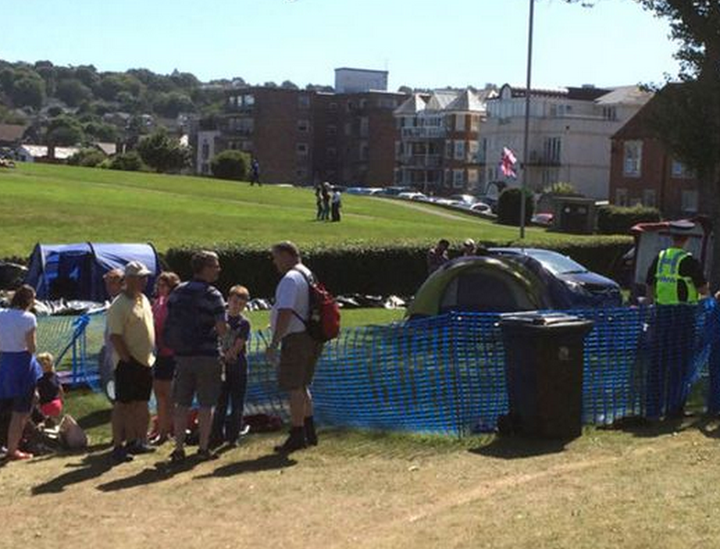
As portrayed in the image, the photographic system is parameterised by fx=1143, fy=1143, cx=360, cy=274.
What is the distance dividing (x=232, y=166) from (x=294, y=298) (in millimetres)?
74877

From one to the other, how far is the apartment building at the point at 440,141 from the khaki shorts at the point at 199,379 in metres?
97.8

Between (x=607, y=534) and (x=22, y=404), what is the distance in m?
5.93

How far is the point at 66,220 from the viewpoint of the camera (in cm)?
3550

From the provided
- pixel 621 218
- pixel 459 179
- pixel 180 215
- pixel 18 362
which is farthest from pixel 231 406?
pixel 459 179

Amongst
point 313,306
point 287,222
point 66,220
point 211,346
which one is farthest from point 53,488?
point 287,222

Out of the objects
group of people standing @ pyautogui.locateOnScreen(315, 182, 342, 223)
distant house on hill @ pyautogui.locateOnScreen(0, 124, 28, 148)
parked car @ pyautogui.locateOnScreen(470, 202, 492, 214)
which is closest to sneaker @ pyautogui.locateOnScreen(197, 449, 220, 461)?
group of people standing @ pyautogui.locateOnScreen(315, 182, 342, 223)

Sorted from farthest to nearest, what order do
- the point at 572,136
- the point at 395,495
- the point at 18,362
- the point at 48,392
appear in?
the point at 572,136 → the point at 48,392 → the point at 18,362 → the point at 395,495

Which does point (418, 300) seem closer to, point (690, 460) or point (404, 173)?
point (690, 460)

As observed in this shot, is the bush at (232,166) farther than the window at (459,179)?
No

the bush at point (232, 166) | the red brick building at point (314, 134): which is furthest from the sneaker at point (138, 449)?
the red brick building at point (314, 134)

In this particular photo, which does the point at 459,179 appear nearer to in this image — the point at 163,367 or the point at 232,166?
the point at 232,166

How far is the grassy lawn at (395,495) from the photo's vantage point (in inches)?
281

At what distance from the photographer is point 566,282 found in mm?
19484

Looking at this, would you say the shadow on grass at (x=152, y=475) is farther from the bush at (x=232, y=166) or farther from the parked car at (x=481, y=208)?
the bush at (x=232, y=166)
